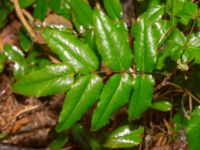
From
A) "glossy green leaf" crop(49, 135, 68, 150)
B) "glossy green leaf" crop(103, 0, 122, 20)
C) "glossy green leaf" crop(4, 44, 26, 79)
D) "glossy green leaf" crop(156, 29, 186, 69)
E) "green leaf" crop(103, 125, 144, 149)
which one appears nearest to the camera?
"glossy green leaf" crop(156, 29, 186, 69)

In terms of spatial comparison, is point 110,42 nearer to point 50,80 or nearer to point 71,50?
point 71,50

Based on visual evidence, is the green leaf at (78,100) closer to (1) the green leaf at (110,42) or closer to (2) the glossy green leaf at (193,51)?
(1) the green leaf at (110,42)

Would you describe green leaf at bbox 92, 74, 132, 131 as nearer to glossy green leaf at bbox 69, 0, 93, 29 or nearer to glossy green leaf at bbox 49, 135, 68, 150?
glossy green leaf at bbox 69, 0, 93, 29

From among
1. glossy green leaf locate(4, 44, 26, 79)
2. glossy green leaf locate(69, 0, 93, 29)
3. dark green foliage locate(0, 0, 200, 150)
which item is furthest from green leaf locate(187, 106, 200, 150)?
glossy green leaf locate(4, 44, 26, 79)

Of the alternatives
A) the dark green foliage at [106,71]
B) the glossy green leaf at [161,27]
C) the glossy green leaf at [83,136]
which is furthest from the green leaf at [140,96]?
the glossy green leaf at [83,136]

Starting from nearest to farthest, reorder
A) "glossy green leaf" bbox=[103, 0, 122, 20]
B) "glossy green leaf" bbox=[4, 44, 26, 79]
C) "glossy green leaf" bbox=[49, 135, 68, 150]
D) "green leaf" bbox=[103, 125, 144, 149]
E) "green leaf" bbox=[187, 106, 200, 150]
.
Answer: "green leaf" bbox=[187, 106, 200, 150]
"glossy green leaf" bbox=[103, 0, 122, 20]
"green leaf" bbox=[103, 125, 144, 149]
"glossy green leaf" bbox=[49, 135, 68, 150]
"glossy green leaf" bbox=[4, 44, 26, 79]

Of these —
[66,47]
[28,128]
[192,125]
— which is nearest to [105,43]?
[66,47]

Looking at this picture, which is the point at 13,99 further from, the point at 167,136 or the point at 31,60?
the point at 167,136
